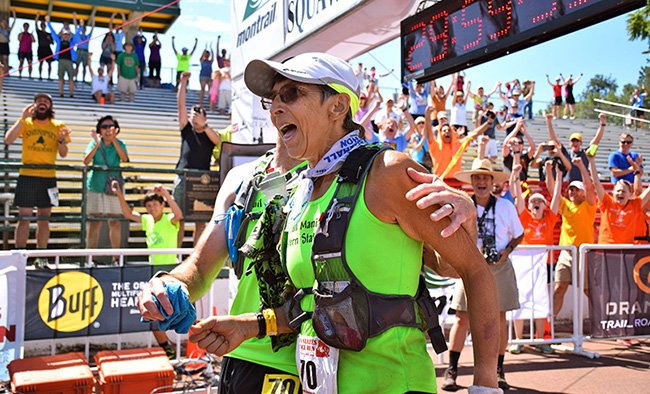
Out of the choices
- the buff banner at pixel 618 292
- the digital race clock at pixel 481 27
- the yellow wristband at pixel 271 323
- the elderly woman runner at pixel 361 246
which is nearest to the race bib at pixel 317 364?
the elderly woman runner at pixel 361 246

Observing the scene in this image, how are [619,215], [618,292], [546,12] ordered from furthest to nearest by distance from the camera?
[619,215], [618,292], [546,12]

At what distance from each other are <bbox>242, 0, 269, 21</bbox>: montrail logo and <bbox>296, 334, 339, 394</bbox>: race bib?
6.31 metres

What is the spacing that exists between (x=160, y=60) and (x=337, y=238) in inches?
772

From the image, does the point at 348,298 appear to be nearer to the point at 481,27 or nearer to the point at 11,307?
the point at 481,27

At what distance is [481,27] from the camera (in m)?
5.16

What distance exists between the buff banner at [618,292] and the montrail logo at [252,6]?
5491 millimetres

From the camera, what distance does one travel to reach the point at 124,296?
20.6 feet

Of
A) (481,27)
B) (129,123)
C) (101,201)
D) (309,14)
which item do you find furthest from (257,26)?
(129,123)

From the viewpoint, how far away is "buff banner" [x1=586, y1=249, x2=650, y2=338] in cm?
798

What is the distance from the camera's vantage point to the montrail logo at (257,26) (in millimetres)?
7465

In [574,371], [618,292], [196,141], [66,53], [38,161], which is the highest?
[66,53]

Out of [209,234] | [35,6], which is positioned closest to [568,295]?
[209,234]

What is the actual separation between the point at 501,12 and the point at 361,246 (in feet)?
11.9

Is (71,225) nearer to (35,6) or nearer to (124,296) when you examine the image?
(124,296)
